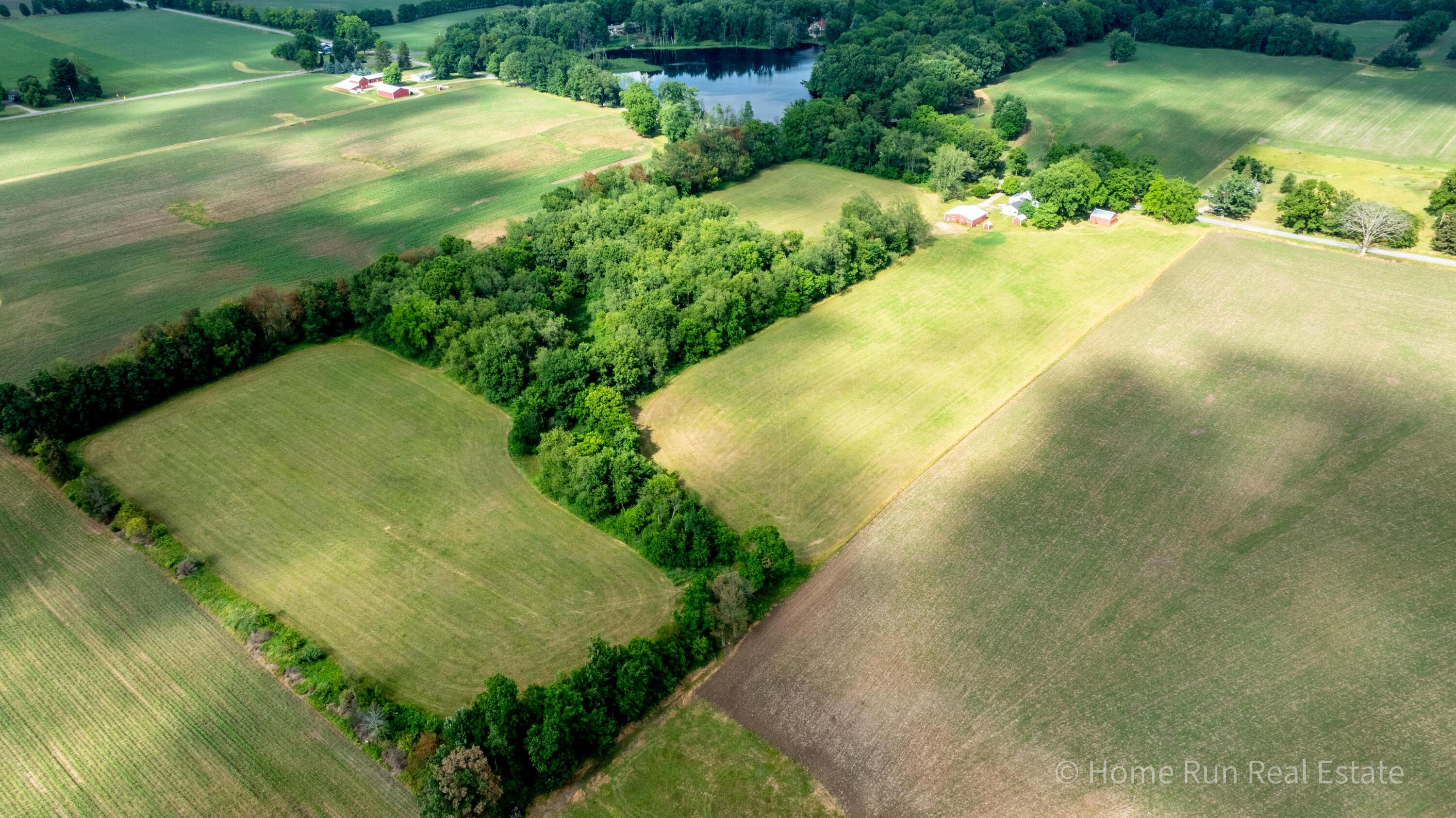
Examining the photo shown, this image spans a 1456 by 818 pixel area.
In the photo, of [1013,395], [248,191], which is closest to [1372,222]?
[1013,395]

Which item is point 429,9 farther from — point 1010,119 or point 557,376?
point 557,376

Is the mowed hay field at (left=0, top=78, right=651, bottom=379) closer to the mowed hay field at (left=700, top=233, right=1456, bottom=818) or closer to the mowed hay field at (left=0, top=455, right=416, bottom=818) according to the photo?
the mowed hay field at (left=0, top=455, right=416, bottom=818)

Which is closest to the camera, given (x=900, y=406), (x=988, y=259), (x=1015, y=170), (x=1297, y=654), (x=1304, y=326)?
(x=1297, y=654)

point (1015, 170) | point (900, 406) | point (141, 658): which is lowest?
point (141, 658)

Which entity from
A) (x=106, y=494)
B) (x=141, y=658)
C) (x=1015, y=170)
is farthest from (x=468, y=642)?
(x=1015, y=170)

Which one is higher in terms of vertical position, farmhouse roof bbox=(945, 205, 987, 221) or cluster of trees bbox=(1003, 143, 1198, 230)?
cluster of trees bbox=(1003, 143, 1198, 230)

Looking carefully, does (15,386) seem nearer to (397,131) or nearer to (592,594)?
(592,594)

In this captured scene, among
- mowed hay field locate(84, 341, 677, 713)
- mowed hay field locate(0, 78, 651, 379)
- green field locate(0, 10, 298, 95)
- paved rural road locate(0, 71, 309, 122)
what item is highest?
green field locate(0, 10, 298, 95)

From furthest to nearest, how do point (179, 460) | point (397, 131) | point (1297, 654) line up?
point (397, 131) < point (179, 460) < point (1297, 654)

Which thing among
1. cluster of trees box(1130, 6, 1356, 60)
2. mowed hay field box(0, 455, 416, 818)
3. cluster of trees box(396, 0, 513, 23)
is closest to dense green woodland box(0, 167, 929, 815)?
mowed hay field box(0, 455, 416, 818)
